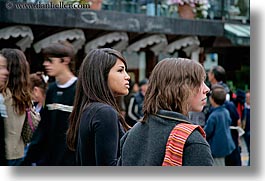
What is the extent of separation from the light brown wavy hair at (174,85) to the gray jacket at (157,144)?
0.03 m

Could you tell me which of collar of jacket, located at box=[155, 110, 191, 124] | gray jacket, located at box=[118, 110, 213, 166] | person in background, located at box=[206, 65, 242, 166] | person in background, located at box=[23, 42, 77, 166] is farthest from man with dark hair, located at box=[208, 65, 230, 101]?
collar of jacket, located at box=[155, 110, 191, 124]

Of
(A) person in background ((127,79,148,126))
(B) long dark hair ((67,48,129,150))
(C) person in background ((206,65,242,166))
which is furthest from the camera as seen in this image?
(A) person in background ((127,79,148,126))

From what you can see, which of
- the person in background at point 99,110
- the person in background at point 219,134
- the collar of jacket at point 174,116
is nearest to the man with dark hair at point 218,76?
the person in background at point 219,134

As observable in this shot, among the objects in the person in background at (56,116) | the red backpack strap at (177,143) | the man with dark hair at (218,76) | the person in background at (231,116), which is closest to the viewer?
the red backpack strap at (177,143)

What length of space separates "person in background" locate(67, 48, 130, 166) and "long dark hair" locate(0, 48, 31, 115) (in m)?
0.66

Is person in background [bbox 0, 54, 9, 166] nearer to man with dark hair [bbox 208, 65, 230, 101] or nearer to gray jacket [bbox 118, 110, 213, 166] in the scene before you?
gray jacket [bbox 118, 110, 213, 166]

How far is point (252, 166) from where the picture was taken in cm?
306

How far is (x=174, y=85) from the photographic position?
201cm

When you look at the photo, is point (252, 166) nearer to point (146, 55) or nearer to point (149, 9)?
point (149, 9)

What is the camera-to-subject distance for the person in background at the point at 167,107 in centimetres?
199

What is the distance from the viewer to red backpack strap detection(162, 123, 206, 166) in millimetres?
1920

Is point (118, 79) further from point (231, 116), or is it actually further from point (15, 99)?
point (231, 116)

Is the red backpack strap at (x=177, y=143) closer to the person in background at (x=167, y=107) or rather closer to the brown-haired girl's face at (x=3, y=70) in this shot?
the person in background at (x=167, y=107)

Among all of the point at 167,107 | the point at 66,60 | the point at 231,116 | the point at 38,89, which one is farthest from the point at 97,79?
the point at 231,116
